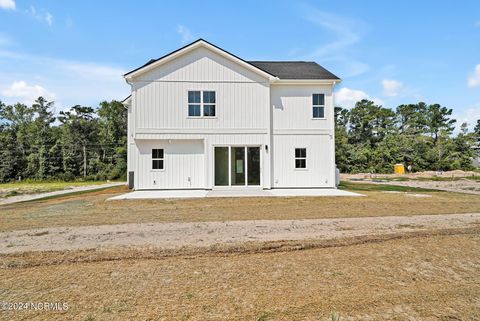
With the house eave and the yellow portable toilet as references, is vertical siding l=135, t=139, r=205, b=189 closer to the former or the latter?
the house eave

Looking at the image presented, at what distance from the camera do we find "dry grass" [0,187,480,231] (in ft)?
26.7

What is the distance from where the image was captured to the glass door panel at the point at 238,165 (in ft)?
50.5

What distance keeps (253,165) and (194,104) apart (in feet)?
15.7

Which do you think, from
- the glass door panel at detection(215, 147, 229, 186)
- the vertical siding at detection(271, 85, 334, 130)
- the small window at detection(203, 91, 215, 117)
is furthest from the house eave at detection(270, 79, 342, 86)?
the glass door panel at detection(215, 147, 229, 186)

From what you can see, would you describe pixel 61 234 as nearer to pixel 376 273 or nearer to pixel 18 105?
pixel 376 273

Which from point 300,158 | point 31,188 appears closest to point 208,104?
point 300,158

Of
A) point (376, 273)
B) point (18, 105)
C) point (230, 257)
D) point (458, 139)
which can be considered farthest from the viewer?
point (18, 105)

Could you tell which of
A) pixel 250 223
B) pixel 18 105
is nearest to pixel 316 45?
pixel 250 223

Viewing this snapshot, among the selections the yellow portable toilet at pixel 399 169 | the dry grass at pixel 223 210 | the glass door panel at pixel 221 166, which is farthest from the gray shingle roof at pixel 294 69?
the yellow portable toilet at pixel 399 169

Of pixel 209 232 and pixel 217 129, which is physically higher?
pixel 217 129

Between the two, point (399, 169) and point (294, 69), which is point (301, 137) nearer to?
point (294, 69)

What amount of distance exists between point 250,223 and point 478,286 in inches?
188

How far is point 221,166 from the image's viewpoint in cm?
1535

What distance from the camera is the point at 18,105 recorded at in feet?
176
